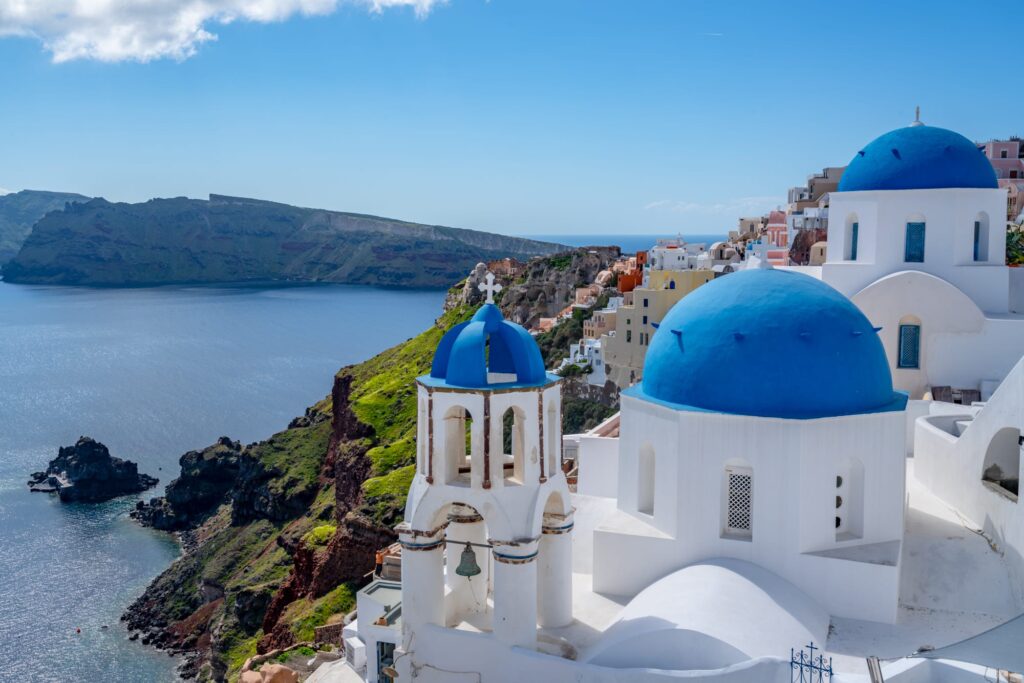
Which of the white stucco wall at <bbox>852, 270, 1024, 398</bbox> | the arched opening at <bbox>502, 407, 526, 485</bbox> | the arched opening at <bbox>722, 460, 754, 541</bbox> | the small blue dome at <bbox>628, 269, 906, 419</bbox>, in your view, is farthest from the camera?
the white stucco wall at <bbox>852, 270, 1024, 398</bbox>

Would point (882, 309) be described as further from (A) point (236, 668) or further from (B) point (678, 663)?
(A) point (236, 668)

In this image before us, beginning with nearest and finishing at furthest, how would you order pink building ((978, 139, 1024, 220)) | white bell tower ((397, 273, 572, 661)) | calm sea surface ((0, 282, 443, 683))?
white bell tower ((397, 273, 572, 661))
calm sea surface ((0, 282, 443, 683))
pink building ((978, 139, 1024, 220))

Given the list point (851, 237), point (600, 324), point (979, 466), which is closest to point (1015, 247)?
point (851, 237)

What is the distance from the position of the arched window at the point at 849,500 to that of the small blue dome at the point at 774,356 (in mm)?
880

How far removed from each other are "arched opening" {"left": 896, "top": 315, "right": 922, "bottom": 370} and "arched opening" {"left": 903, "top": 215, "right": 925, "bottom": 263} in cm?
133

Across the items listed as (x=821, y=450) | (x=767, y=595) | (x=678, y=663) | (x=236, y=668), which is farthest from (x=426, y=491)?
(x=236, y=668)

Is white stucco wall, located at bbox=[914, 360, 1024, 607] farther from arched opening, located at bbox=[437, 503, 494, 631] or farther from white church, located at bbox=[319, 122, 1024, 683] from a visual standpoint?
arched opening, located at bbox=[437, 503, 494, 631]

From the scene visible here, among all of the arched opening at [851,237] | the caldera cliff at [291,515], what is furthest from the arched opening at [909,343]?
the caldera cliff at [291,515]

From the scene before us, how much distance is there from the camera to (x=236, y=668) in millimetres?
32656

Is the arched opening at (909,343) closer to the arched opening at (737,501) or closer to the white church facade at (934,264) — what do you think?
the white church facade at (934,264)

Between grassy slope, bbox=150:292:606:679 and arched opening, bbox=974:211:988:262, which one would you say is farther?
grassy slope, bbox=150:292:606:679

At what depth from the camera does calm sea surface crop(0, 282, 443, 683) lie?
1614 inches

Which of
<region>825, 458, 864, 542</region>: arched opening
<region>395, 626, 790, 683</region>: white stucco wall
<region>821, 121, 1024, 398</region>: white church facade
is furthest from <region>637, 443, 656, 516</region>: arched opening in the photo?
<region>821, 121, 1024, 398</region>: white church facade

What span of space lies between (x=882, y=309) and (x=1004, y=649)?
937 cm
